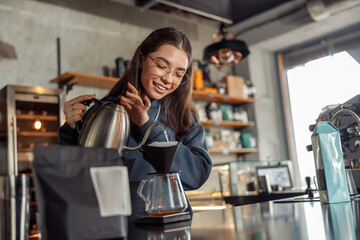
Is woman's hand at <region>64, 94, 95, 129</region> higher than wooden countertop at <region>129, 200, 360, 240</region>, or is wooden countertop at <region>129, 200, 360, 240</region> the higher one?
woman's hand at <region>64, 94, 95, 129</region>

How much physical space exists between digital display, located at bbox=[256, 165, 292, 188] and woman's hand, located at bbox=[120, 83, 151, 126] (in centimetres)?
283

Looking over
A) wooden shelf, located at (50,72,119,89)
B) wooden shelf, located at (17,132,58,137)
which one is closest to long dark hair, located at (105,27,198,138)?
wooden shelf, located at (17,132,58,137)

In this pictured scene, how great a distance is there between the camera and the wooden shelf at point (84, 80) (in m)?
4.00

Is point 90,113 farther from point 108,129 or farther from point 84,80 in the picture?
point 84,80

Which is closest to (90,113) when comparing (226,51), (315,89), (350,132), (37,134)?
(350,132)

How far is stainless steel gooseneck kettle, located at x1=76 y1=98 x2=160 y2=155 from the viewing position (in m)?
0.99

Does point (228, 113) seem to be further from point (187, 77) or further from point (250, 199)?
point (187, 77)

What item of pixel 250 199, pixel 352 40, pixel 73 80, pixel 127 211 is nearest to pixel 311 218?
pixel 127 211

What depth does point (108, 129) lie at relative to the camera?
0.99 metres

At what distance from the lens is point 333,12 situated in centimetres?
469

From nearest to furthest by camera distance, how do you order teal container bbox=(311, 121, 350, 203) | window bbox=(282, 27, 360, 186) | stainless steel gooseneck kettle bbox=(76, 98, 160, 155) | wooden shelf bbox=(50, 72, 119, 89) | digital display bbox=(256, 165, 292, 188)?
1. stainless steel gooseneck kettle bbox=(76, 98, 160, 155)
2. teal container bbox=(311, 121, 350, 203)
3. digital display bbox=(256, 165, 292, 188)
4. wooden shelf bbox=(50, 72, 119, 89)
5. window bbox=(282, 27, 360, 186)

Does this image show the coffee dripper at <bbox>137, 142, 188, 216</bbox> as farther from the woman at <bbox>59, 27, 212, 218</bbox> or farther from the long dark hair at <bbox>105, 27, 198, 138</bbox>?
the long dark hair at <bbox>105, 27, 198, 138</bbox>

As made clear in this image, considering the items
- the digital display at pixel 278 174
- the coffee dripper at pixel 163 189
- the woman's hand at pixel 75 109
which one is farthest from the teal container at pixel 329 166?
the digital display at pixel 278 174

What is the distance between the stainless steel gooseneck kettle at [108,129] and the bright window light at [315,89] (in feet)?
15.6
